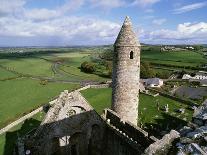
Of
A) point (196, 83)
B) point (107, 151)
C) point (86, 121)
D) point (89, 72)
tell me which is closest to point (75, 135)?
point (86, 121)

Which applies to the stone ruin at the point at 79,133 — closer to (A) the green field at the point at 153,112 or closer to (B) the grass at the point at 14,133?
(B) the grass at the point at 14,133

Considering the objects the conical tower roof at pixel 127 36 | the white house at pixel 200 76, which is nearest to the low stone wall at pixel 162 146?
the conical tower roof at pixel 127 36

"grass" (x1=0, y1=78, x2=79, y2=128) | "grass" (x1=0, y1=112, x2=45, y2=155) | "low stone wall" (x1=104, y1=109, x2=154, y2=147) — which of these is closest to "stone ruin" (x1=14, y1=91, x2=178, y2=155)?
"low stone wall" (x1=104, y1=109, x2=154, y2=147)

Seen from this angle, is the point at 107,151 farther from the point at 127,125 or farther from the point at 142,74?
the point at 142,74

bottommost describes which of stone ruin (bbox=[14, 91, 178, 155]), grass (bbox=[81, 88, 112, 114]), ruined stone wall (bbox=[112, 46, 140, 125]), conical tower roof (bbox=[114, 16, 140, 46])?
grass (bbox=[81, 88, 112, 114])

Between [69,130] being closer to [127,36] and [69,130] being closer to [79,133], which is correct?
[79,133]

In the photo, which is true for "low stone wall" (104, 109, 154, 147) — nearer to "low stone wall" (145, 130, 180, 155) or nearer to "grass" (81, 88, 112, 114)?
"low stone wall" (145, 130, 180, 155)
